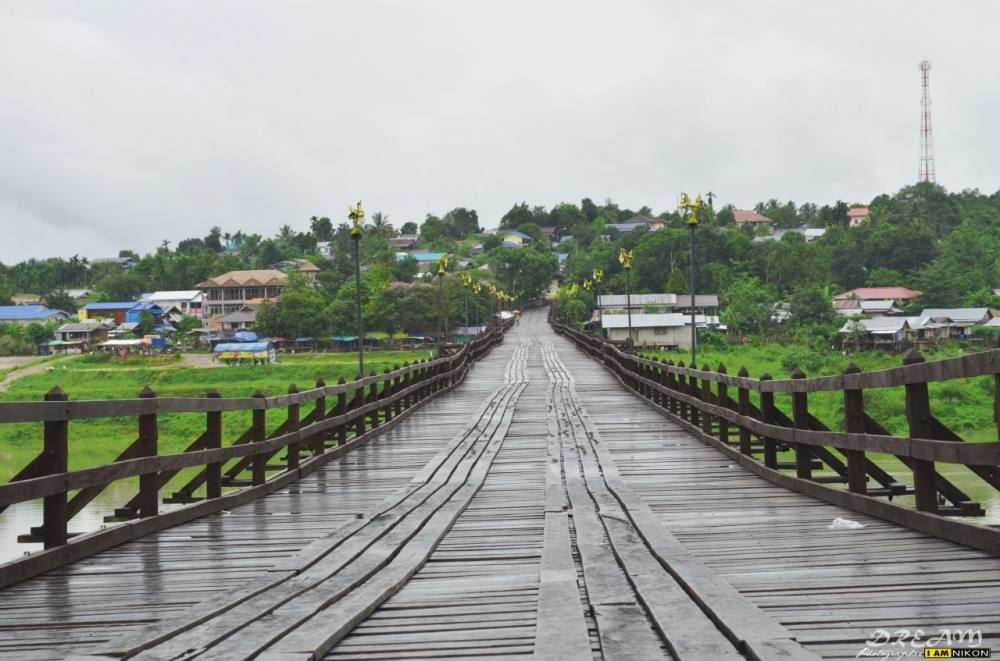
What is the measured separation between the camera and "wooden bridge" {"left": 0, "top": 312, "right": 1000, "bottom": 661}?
4.52 metres

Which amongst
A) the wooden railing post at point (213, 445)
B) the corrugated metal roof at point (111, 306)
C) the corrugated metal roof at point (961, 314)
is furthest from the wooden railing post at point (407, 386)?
the corrugated metal roof at point (111, 306)

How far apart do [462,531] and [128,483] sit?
91.1 feet

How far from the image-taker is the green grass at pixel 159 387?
161 ft

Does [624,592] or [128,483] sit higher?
[624,592]

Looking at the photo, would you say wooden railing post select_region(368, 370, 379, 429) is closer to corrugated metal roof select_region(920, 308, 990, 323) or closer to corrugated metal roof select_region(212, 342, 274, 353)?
corrugated metal roof select_region(212, 342, 274, 353)

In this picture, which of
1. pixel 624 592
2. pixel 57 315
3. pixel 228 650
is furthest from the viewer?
pixel 57 315

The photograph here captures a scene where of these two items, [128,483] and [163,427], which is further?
[163,427]

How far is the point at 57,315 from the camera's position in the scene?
141500 millimetres

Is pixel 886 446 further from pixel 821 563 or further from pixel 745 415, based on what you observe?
pixel 745 415

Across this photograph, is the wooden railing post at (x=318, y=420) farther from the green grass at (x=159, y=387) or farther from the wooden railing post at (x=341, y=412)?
the green grass at (x=159, y=387)

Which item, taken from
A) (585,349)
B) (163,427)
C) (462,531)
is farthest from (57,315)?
(462,531)

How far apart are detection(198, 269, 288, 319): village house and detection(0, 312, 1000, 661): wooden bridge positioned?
127993 millimetres

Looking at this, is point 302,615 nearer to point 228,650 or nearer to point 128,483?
point 228,650

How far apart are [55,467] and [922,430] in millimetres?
5378
